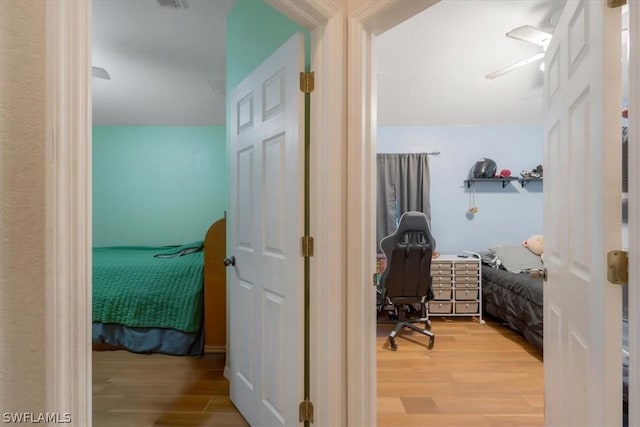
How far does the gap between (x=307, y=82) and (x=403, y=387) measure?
6.60 ft

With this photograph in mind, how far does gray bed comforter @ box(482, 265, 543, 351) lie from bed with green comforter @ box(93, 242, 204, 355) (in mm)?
2874

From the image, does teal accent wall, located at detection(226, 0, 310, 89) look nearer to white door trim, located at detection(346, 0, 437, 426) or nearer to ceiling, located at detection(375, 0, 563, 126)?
white door trim, located at detection(346, 0, 437, 426)

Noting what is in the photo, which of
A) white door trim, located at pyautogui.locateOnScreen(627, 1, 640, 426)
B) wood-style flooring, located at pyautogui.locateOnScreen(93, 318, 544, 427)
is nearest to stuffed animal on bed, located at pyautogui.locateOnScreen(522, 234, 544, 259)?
wood-style flooring, located at pyautogui.locateOnScreen(93, 318, 544, 427)

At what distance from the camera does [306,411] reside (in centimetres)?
129

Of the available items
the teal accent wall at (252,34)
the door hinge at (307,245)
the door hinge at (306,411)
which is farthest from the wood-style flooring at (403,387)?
the teal accent wall at (252,34)

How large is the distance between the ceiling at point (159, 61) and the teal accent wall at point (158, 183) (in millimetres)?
243

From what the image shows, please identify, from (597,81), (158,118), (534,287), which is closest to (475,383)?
(534,287)

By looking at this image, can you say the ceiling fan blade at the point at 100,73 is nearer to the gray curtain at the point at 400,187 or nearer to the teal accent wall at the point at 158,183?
the teal accent wall at the point at 158,183

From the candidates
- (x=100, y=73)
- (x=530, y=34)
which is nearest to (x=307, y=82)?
(x=530, y=34)

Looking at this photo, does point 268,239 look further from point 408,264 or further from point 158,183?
point 158,183

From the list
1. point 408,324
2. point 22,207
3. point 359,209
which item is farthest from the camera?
point 408,324

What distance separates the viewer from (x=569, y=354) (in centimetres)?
107

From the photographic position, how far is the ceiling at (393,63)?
85.7 inches

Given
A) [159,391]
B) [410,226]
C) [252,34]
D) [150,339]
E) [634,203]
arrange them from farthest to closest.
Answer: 1. [410,226]
2. [150,339]
3. [159,391]
4. [252,34]
5. [634,203]
